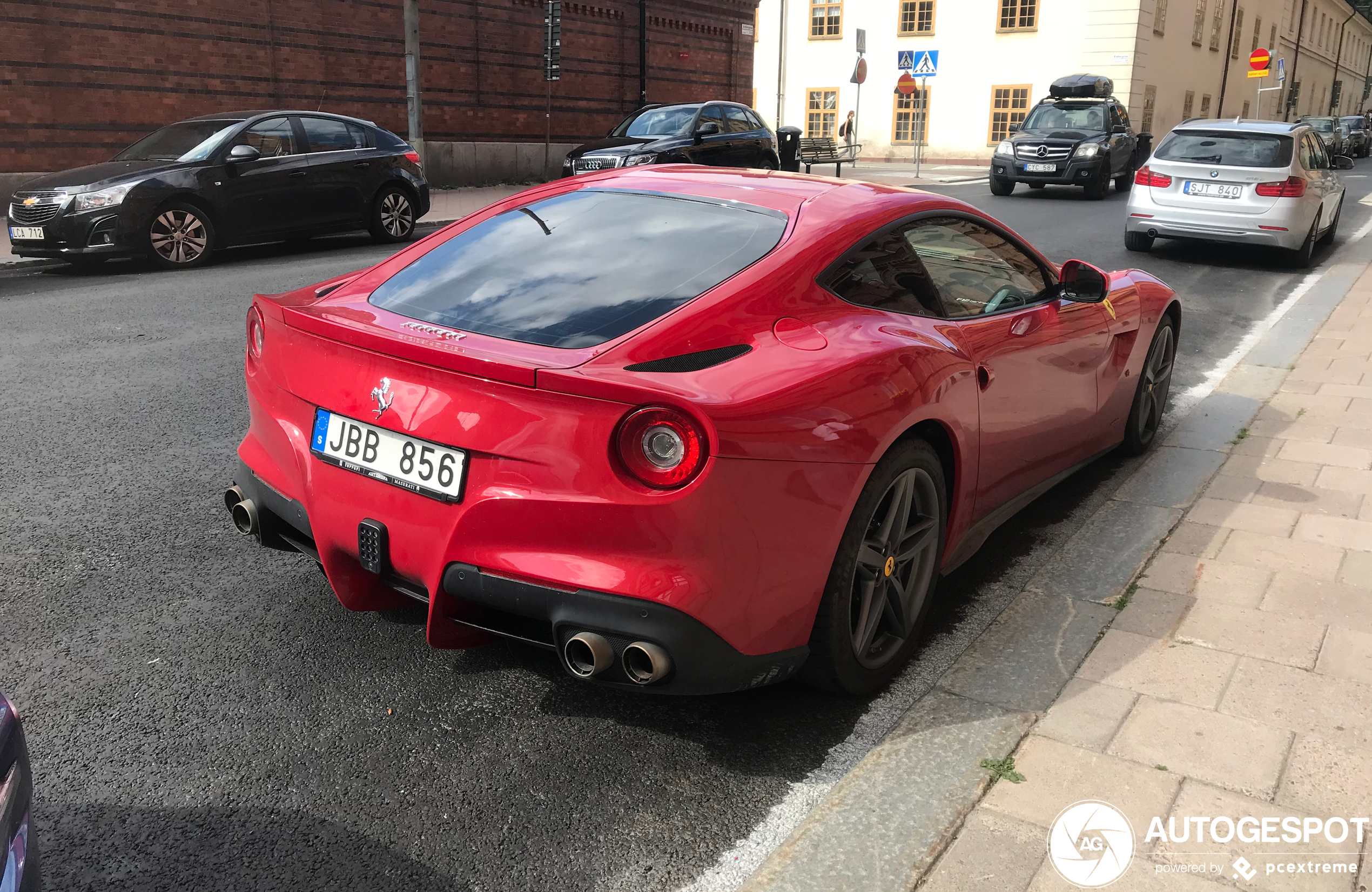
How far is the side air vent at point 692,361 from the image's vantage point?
2.54 meters

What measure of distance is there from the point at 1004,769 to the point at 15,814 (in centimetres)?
203

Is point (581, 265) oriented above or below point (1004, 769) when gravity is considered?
above

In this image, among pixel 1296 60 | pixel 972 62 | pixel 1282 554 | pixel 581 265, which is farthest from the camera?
pixel 1296 60

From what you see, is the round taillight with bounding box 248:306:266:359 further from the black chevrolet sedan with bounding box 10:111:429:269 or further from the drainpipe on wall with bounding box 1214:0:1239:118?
the drainpipe on wall with bounding box 1214:0:1239:118

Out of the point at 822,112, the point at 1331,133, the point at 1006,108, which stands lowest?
the point at 1331,133

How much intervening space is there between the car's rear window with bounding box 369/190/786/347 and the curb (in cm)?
123

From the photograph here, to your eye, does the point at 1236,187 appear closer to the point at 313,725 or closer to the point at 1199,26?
the point at 313,725

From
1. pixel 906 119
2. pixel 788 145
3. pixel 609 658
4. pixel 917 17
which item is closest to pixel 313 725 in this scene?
pixel 609 658

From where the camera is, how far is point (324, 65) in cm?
1959

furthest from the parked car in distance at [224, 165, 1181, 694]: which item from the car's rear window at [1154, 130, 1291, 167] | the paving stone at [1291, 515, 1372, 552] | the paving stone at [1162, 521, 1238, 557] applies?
the car's rear window at [1154, 130, 1291, 167]

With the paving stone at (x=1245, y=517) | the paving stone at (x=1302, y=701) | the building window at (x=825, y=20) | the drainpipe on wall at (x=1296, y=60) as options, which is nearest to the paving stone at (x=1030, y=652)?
the paving stone at (x=1302, y=701)

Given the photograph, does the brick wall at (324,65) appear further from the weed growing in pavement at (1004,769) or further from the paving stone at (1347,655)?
the paving stone at (1347,655)

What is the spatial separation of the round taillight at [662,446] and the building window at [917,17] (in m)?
42.9

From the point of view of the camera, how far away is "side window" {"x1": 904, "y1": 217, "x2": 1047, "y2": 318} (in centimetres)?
353
